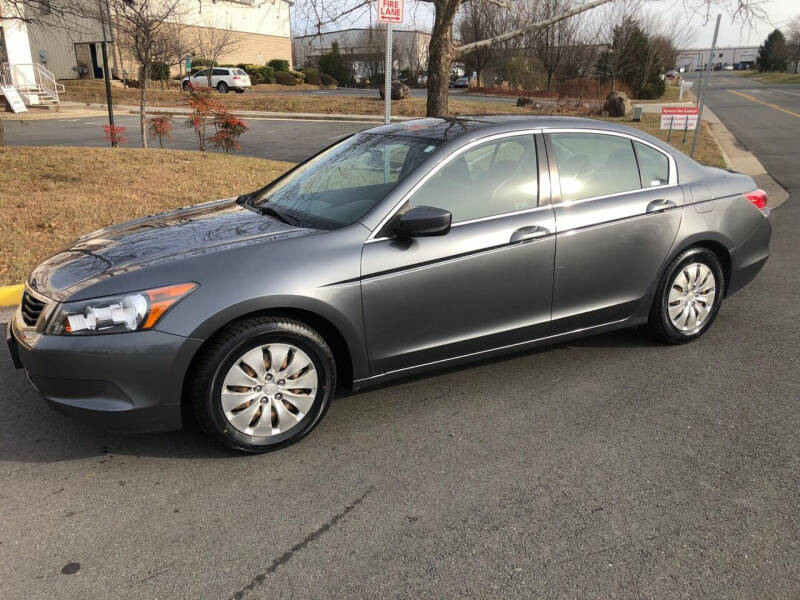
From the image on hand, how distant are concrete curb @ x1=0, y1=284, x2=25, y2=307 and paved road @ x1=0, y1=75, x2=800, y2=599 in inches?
58.6

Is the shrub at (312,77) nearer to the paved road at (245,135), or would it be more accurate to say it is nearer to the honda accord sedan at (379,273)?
the paved road at (245,135)

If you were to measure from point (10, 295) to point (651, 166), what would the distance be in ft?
16.9

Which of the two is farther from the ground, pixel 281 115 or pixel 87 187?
pixel 281 115

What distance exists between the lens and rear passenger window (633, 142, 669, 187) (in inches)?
180

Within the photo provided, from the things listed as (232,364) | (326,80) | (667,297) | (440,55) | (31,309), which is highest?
(326,80)

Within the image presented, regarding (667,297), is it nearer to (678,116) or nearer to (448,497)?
(448,497)

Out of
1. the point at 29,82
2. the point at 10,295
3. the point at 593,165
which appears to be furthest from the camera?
the point at 29,82

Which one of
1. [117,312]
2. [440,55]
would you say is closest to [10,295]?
[117,312]

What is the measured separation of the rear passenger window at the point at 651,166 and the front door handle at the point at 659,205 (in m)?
0.14

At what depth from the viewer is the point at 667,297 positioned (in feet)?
15.3

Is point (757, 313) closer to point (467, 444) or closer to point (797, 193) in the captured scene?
point (467, 444)

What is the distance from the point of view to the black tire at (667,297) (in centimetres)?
461

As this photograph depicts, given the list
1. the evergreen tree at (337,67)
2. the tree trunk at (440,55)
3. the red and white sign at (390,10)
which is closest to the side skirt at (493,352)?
the red and white sign at (390,10)

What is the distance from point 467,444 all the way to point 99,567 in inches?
70.7
